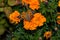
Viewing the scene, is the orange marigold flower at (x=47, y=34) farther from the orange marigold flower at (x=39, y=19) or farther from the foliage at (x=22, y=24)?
the orange marigold flower at (x=39, y=19)

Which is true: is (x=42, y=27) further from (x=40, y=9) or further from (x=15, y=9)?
(x=15, y=9)

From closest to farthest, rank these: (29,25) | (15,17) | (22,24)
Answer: (29,25) < (15,17) < (22,24)

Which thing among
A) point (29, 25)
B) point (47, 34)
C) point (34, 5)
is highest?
point (34, 5)

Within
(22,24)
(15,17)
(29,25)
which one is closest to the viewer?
(29,25)

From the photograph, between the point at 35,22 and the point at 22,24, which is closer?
the point at 35,22

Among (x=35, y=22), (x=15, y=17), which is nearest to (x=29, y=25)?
(x=35, y=22)

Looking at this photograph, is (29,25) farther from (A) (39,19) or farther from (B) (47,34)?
(B) (47,34)

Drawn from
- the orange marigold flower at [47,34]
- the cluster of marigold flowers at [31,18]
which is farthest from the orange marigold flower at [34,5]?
the orange marigold flower at [47,34]

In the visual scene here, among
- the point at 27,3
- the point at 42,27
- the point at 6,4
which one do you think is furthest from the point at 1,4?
the point at 42,27

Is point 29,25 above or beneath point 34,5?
beneath

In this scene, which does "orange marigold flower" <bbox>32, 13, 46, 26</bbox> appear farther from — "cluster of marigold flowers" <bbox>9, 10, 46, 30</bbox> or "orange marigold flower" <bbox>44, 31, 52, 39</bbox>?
"orange marigold flower" <bbox>44, 31, 52, 39</bbox>
